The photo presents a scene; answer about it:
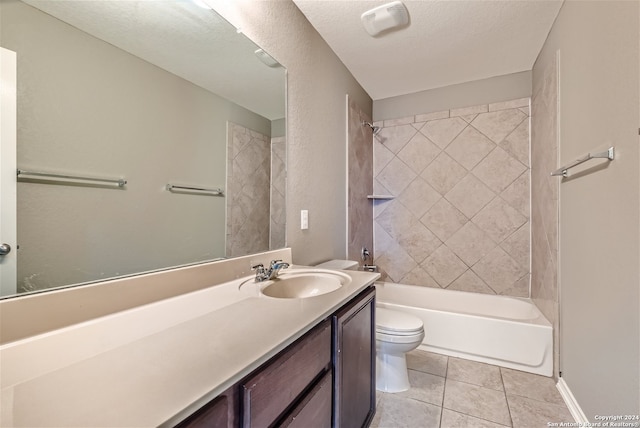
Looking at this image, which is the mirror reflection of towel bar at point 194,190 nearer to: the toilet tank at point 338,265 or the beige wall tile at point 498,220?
the toilet tank at point 338,265

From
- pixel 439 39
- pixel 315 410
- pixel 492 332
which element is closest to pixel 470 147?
pixel 439 39

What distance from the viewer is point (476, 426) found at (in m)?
1.41

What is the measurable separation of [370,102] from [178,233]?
2.66 metres

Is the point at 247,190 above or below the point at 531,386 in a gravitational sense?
above

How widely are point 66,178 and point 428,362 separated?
2.35m

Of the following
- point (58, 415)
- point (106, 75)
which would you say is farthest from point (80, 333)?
point (106, 75)

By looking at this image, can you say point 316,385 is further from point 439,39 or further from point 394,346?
point 439,39

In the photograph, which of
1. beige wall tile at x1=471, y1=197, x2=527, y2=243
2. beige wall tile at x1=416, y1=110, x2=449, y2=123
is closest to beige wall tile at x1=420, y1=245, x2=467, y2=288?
beige wall tile at x1=471, y1=197, x2=527, y2=243

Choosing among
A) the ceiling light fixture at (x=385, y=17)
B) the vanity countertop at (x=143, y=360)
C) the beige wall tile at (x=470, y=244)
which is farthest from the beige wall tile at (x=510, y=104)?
the vanity countertop at (x=143, y=360)

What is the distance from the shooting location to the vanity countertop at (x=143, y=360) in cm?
42

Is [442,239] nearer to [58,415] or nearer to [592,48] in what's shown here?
[592,48]

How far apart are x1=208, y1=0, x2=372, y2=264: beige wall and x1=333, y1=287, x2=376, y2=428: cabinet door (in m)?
0.64

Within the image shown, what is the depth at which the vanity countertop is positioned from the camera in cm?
42

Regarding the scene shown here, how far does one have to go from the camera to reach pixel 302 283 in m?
1.35
